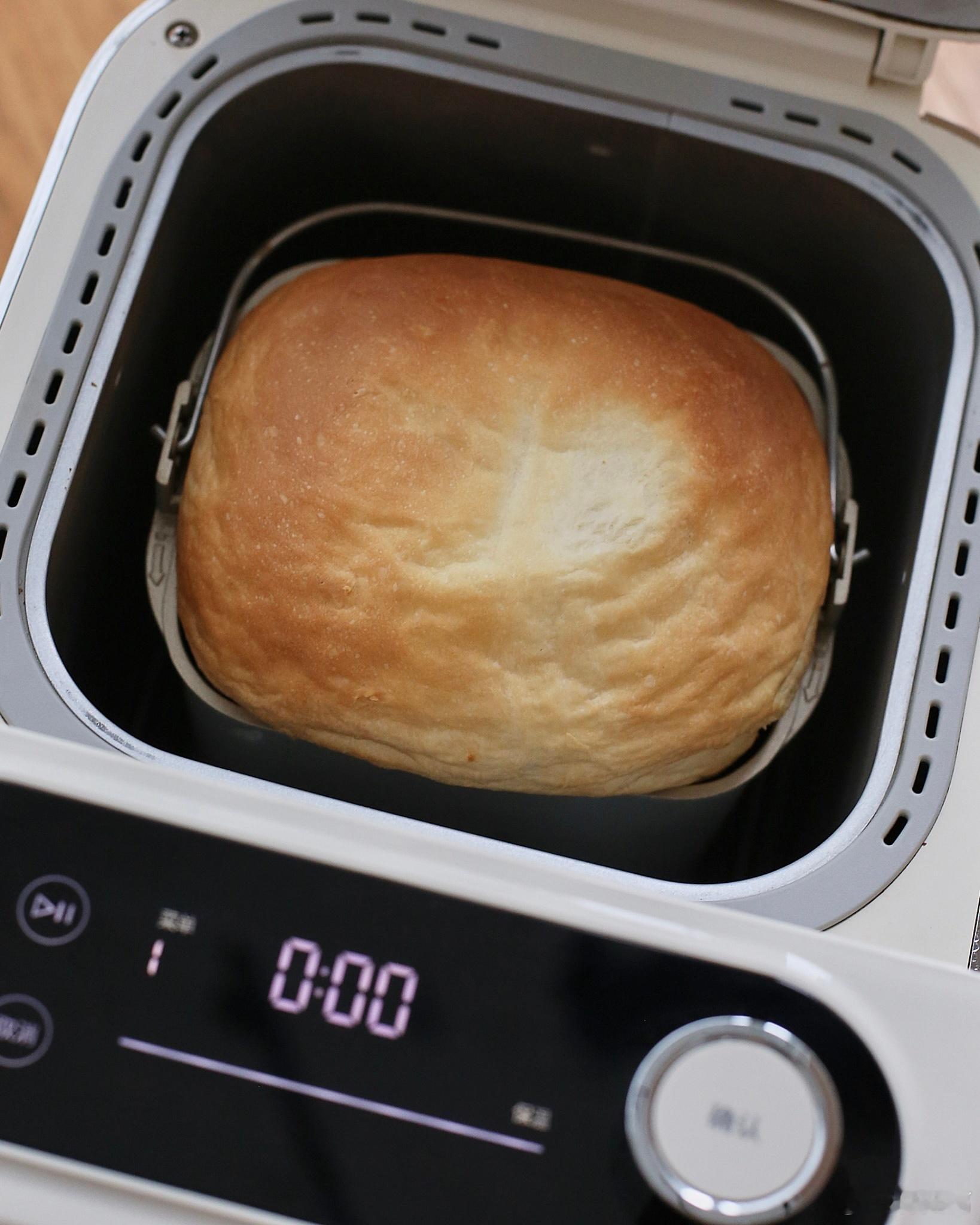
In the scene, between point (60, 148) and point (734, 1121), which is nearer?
point (734, 1121)

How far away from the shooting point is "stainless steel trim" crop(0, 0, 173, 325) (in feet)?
2.47

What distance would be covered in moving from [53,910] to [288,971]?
12cm

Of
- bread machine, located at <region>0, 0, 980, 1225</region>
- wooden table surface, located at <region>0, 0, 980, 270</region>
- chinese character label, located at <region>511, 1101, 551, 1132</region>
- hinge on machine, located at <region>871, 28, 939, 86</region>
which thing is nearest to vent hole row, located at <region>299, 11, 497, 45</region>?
bread machine, located at <region>0, 0, 980, 1225</region>

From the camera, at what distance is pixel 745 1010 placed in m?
0.53

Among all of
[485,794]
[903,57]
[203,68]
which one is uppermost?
[903,57]

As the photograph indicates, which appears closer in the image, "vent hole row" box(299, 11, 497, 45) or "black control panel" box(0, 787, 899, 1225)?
"black control panel" box(0, 787, 899, 1225)

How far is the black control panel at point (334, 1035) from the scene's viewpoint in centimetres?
50

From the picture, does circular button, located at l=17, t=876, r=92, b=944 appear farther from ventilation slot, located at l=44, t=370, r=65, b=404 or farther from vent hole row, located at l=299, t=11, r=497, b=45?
vent hole row, located at l=299, t=11, r=497, b=45

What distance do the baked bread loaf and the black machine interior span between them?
70 mm

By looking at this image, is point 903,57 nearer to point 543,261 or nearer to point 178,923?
point 543,261

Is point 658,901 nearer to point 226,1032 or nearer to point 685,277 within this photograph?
point 226,1032

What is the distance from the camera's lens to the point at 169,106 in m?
0.82

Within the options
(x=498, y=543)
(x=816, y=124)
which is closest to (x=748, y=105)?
(x=816, y=124)

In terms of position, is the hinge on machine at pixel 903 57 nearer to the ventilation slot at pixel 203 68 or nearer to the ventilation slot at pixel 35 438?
the ventilation slot at pixel 203 68
